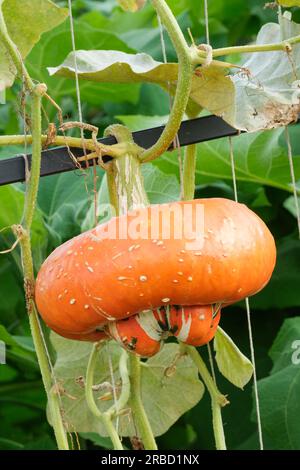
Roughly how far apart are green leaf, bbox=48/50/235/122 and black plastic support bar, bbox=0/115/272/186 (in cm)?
4

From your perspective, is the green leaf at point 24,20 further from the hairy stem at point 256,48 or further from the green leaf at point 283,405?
the green leaf at point 283,405

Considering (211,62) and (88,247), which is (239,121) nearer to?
(211,62)

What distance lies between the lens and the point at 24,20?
0.83 m

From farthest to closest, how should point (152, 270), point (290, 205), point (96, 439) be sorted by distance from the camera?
1. point (290, 205)
2. point (96, 439)
3. point (152, 270)

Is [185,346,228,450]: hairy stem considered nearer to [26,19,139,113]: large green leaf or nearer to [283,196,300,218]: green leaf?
[283,196,300,218]: green leaf

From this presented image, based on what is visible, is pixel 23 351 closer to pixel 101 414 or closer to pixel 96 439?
pixel 96 439

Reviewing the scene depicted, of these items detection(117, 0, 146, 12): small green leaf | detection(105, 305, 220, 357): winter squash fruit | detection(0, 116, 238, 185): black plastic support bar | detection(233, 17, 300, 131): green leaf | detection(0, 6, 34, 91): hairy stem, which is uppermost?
detection(117, 0, 146, 12): small green leaf

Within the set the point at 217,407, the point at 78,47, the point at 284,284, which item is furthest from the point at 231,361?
the point at 78,47

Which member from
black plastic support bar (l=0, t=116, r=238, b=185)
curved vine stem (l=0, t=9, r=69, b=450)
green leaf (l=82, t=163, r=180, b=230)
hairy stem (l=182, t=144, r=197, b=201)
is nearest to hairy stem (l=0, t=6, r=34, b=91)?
curved vine stem (l=0, t=9, r=69, b=450)

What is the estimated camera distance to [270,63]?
0.89m

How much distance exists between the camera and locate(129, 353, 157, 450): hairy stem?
0.86 m

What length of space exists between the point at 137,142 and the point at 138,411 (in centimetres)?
25
